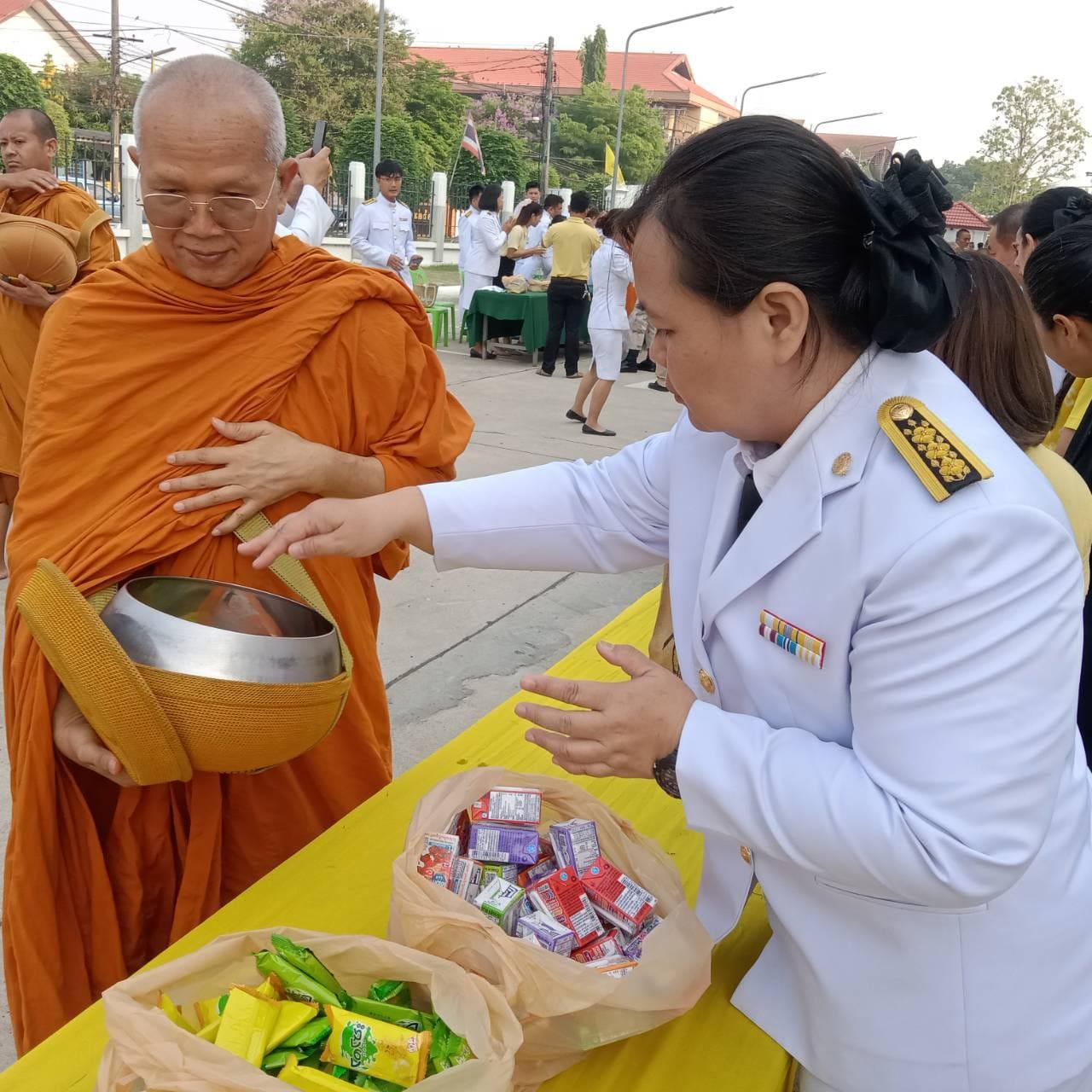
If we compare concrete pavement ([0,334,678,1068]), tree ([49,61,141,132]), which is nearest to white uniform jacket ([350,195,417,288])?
concrete pavement ([0,334,678,1068])

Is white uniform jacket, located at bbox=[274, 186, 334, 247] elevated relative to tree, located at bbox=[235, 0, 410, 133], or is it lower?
lower

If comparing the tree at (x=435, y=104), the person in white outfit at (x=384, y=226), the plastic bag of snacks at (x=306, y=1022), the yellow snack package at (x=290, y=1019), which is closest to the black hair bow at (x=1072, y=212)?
the plastic bag of snacks at (x=306, y=1022)

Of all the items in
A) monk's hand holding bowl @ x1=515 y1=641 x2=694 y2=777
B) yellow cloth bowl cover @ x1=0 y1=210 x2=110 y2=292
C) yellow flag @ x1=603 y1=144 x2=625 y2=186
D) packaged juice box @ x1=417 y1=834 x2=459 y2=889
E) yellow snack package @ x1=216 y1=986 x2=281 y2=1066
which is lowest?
packaged juice box @ x1=417 y1=834 x2=459 y2=889

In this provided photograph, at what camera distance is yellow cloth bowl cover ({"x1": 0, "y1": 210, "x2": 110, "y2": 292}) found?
3.53 metres

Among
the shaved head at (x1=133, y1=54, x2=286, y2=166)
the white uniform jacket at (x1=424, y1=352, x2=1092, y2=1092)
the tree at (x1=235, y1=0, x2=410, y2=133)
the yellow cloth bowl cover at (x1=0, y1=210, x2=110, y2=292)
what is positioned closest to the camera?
the white uniform jacket at (x1=424, y1=352, x2=1092, y2=1092)

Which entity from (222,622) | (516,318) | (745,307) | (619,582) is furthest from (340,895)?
(516,318)

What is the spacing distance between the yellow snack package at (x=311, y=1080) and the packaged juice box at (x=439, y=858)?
0.30m

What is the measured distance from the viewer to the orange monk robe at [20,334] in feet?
12.7

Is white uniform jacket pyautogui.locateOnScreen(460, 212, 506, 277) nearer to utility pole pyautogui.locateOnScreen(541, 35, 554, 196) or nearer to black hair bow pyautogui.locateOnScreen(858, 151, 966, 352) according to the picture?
black hair bow pyautogui.locateOnScreen(858, 151, 966, 352)

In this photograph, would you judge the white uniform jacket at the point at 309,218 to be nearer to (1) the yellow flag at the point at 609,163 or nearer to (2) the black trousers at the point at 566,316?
(2) the black trousers at the point at 566,316

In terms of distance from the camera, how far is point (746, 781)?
97cm

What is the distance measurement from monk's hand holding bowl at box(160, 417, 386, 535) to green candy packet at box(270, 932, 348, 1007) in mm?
707

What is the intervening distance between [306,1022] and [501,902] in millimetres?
317

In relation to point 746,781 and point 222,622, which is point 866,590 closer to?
point 746,781
